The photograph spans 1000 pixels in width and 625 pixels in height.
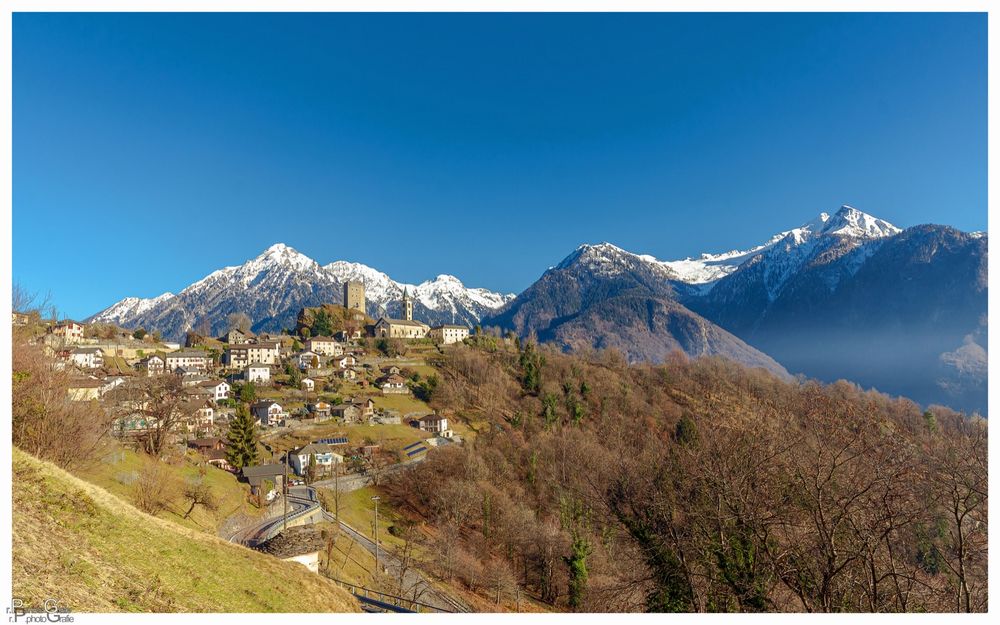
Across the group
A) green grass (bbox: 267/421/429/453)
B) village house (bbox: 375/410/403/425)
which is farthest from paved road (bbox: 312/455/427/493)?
village house (bbox: 375/410/403/425)

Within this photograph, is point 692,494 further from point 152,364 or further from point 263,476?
point 152,364

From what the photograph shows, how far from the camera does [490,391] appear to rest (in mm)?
85562

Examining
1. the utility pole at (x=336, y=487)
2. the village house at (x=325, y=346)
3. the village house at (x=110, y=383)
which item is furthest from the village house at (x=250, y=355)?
the utility pole at (x=336, y=487)

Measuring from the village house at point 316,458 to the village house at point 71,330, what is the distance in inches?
2308

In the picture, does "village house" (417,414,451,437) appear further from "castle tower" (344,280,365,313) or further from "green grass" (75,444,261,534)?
"castle tower" (344,280,365,313)

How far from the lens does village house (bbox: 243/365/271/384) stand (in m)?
76.6

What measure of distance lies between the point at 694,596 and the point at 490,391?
72.7m

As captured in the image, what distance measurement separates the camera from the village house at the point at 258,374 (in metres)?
76.6

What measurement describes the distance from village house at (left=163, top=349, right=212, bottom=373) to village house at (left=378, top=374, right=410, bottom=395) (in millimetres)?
31530

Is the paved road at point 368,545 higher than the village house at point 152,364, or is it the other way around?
the village house at point 152,364

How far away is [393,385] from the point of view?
7981 centimetres

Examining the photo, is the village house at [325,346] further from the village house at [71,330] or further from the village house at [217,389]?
the village house at [71,330]
